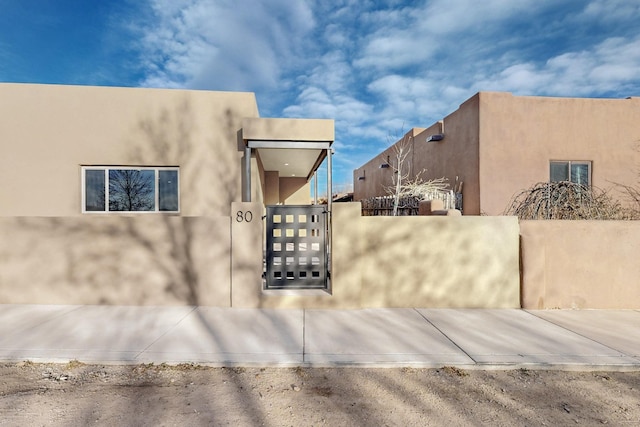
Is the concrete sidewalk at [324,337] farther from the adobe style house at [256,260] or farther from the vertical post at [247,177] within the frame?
the vertical post at [247,177]

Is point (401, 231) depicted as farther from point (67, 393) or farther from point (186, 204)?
point (186, 204)

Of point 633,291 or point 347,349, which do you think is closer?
point 347,349

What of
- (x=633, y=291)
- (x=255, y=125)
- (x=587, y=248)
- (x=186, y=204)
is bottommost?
(x=633, y=291)

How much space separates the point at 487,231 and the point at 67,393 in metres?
6.07

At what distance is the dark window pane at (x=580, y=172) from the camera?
428 inches

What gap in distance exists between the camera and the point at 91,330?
4.35m

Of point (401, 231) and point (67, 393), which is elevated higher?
point (401, 231)

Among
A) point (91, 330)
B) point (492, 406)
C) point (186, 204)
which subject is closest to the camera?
point (492, 406)

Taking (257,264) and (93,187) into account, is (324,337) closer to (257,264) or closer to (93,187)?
(257,264)

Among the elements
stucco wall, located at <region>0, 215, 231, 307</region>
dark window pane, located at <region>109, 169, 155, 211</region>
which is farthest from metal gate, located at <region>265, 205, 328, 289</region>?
dark window pane, located at <region>109, 169, 155, 211</region>

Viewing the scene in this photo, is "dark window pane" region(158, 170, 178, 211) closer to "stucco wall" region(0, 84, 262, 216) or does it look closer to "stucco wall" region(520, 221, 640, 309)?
"stucco wall" region(0, 84, 262, 216)

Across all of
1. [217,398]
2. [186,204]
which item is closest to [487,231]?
[217,398]

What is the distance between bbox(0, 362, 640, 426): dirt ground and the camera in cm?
260

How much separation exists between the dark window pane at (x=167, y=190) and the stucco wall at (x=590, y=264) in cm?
800
